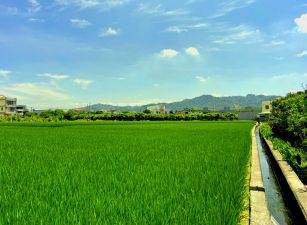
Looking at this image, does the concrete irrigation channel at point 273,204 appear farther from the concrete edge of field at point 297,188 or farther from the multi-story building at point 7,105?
the multi-story building at point 7,105

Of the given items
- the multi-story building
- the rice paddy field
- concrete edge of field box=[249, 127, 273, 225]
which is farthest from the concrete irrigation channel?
the multi-story building

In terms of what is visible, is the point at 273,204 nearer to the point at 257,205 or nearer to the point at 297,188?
the point at 297,188

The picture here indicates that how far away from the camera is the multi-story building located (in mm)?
92875

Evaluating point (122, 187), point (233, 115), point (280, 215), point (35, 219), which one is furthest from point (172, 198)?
point (233, 115)

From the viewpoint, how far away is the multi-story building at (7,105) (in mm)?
92875

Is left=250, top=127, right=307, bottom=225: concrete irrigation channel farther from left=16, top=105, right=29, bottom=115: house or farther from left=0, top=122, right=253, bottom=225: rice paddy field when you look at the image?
left=16, top=105, right=29, bottom=115: house

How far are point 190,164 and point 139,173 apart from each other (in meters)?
1.37

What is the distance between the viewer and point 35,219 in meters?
2.53

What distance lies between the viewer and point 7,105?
315 ft

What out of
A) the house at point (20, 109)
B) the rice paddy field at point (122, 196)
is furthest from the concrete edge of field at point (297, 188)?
the house at point (20, 109)

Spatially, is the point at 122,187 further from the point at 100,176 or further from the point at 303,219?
the point at 303,219

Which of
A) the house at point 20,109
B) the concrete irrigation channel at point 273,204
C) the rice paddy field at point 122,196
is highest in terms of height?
the house at point 20,109

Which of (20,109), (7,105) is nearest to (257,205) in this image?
(7,105)

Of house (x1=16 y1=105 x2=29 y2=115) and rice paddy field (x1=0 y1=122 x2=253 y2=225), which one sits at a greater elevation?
house (x1=16 y1=105 x2=29 y2=115)
